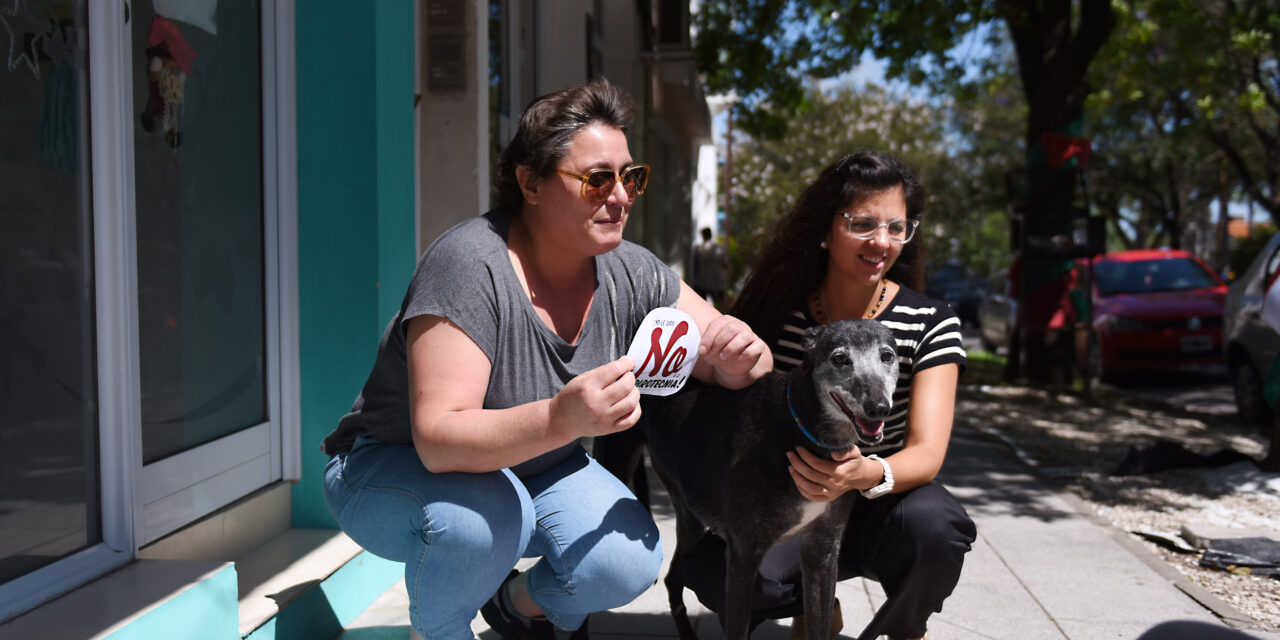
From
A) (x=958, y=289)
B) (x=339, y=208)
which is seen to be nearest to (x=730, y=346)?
(x=339, y=208)

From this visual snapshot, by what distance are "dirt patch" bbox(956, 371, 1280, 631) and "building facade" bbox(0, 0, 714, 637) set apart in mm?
3911

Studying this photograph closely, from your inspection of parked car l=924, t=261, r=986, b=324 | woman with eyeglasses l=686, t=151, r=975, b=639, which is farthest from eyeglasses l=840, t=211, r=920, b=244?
parked car l=924, t=261, r=986, b=324

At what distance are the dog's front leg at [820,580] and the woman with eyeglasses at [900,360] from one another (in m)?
0.19

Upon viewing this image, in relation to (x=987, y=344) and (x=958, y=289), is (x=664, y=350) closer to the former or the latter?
(x=987, y=344)

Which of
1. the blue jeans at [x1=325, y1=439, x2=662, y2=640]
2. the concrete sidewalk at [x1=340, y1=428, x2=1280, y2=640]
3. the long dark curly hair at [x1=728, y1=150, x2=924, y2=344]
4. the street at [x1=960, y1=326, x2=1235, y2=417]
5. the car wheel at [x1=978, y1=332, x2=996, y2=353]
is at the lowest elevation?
the street at [x1=960, y1=326, x2=1235, y2=417]

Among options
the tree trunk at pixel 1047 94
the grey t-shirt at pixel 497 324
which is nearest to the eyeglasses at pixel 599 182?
the grey t-shirt at pixel 497 324

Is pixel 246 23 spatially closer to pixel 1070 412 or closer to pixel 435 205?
pixel 435 205

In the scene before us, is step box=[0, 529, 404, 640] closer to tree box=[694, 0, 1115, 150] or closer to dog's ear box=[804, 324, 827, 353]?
dog's ear box=[804, 324, 827, 353]

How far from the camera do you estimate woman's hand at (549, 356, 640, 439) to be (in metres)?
2.16

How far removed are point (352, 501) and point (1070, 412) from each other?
9472mm

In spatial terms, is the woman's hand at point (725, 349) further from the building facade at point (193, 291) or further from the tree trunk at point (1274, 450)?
the tree trunk at point (1274, 450)

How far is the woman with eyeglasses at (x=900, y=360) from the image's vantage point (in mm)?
2984

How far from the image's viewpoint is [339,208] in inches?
156

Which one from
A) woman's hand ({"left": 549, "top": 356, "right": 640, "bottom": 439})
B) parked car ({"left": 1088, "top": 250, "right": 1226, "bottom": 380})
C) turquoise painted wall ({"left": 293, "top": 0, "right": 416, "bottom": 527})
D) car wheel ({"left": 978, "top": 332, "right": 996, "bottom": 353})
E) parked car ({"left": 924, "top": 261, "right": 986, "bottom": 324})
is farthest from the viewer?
parked car ({"left": 924, "top": 261, "right": 986, "bottom": 324})
